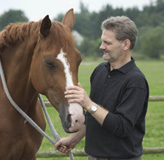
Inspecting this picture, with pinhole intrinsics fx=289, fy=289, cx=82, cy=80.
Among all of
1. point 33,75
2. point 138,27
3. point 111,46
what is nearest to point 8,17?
point 33,75

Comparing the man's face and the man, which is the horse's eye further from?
the man's face

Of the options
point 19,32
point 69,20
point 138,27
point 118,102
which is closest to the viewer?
point 118,102

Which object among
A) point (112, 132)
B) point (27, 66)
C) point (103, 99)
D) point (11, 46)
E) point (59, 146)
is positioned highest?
point (11, 46)

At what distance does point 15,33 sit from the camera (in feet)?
8.62

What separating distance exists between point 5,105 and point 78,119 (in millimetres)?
937

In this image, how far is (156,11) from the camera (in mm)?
103000

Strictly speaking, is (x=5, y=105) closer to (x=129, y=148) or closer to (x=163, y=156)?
(x=129, y=148)

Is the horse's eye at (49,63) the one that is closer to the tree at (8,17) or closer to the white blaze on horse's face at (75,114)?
the white blaze on horse's face at (75,114)

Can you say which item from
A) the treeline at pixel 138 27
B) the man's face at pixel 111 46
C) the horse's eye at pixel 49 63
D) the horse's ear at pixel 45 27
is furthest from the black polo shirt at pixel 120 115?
the treeline at pixel 138 27

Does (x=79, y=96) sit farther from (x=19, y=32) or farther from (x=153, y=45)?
(x=153, y=45)

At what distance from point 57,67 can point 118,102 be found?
21.9 inches

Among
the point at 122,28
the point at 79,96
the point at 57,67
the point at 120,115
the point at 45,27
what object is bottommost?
the point at 120,115

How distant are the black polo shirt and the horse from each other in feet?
0.97

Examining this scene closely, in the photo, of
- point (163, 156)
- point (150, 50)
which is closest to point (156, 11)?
point (150, 50)
